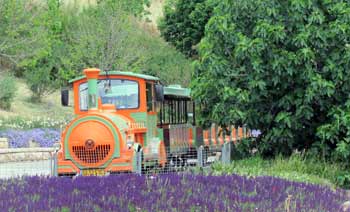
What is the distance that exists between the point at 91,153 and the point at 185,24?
2582 cm

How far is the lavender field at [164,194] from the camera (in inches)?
259

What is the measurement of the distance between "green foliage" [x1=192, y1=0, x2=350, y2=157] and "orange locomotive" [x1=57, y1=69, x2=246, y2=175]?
1.86 metres

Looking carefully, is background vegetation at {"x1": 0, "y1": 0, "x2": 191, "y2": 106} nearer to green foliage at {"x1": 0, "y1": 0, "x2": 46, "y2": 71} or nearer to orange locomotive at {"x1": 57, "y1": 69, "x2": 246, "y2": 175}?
green foliage at {"x1": 0, "y1": 0, "x2": 46, "y2": 71}

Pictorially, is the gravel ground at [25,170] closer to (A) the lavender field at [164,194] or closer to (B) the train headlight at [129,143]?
(B) the train headlight at [129,143]

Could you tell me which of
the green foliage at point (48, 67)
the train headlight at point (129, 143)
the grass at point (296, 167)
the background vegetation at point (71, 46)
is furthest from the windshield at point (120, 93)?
the green foliage at point (48, 67)

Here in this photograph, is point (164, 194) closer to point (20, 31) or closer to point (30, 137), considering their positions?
point (30, 137)

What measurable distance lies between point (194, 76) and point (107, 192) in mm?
7859

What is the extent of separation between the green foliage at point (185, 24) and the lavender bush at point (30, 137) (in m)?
14.5

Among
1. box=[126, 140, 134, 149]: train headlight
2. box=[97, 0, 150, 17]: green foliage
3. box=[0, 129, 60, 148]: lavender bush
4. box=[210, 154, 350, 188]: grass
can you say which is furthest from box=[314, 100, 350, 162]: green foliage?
box=[97, 0, 150, 17]: green foliage

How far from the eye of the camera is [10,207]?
636 cm

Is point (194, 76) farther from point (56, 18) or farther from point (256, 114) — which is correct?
point (56, 18)

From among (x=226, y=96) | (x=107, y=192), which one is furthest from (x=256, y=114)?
(x=107, y=192)

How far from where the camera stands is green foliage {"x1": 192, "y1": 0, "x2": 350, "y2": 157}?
13.0m

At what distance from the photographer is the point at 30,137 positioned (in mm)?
24156
